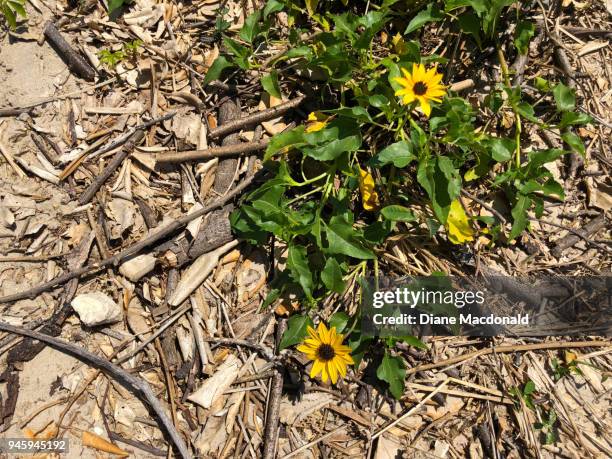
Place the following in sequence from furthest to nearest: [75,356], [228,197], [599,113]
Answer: [599,113], [228,197], [75,356]

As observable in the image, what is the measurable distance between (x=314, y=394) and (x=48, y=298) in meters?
1.26

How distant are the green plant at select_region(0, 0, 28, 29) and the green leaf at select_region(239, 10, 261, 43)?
106 cm

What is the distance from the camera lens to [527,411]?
7.36ft

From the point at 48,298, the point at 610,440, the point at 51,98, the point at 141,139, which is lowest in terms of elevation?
the point at 610,440

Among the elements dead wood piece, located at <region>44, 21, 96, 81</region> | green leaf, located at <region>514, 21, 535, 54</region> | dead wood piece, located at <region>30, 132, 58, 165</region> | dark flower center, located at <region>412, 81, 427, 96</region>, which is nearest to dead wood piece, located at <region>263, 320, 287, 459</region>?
dark flower center, located at <region>412, 81, 427, 96</region>

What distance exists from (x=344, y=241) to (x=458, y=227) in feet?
1.81

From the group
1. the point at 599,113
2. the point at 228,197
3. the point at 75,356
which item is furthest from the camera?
the point at 599,113

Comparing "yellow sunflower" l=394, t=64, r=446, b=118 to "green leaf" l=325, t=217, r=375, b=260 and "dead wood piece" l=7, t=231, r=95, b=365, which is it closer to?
"green leaf" l=325, t=217, r=375, b=260

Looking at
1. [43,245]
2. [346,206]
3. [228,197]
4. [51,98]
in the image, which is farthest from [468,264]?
[51,98]

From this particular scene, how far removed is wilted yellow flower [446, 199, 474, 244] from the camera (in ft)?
7.48

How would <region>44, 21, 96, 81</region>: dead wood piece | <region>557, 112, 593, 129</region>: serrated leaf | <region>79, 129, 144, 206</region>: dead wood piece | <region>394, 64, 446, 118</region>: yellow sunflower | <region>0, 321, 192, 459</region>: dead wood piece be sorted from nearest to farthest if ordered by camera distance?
<region>394, 64, 446, 118</region>: yellow sunflower → <region>0, 321, 192, 459</region>: dead wood piece → <region>557, 112, 593, 129</region>: serrated leaf → <region>79, 129, 144, 206</region>: dead wood piece → <region>44, 21, 96, 81</region>: dead wood piece

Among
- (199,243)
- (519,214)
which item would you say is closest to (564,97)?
(519,214)

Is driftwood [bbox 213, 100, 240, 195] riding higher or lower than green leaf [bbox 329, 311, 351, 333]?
higher

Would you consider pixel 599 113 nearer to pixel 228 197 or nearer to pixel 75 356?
pixel 228 197
